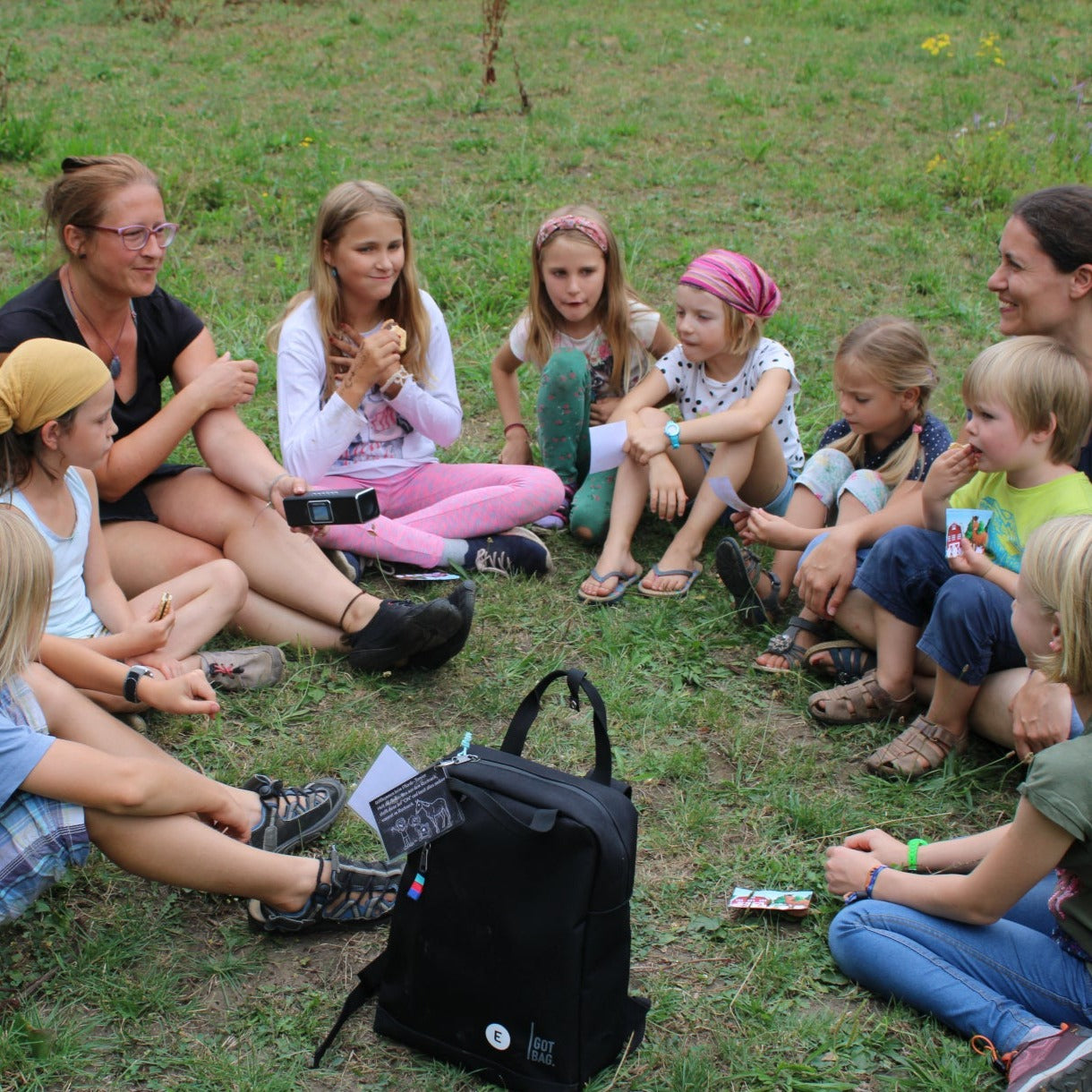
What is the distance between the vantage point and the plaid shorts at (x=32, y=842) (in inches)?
85.0

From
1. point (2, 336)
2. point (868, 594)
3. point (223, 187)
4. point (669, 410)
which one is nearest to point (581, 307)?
point (669, 410)

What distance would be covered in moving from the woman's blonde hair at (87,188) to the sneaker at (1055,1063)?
291 cm

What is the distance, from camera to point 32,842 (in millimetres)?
2170

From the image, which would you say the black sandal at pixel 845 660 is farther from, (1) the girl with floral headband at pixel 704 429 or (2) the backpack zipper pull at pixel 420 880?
(2) the backpack zipper pull at pixel 420 880

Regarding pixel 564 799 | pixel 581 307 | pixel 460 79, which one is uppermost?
pixel 460 79

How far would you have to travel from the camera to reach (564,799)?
2.02m

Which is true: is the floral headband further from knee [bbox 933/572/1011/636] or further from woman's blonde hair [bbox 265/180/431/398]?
knee [bbox 933/572/1011/636]

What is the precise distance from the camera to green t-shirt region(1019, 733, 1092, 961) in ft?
6.34

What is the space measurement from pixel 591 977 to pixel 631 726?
119cm

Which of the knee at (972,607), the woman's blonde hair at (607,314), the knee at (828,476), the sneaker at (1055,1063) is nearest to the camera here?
the sneaker at (1055,1063)

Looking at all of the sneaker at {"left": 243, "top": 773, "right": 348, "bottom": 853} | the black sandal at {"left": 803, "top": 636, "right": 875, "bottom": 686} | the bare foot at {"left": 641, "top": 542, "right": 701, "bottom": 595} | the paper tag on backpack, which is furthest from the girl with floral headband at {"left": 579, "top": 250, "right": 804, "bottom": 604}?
the paper tag on backpack

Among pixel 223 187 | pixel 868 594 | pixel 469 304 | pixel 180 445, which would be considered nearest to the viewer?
pixel 868 594

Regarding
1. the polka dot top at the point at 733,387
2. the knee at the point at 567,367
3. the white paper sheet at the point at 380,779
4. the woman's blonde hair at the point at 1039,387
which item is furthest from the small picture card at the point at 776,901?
the knee at the point at 567,367

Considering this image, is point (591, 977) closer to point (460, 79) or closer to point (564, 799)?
point (564, 799)
